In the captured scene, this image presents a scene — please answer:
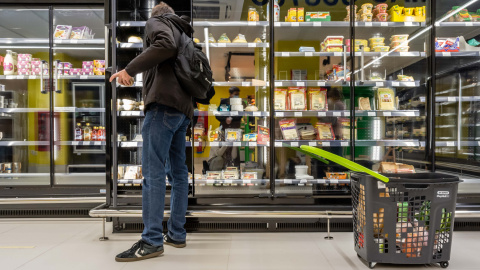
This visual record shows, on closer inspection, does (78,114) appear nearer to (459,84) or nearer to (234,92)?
(234,92)

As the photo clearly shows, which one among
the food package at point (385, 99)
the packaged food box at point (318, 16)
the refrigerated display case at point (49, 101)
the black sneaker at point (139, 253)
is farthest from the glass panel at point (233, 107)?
the refrigerated display case at point (49, 101)

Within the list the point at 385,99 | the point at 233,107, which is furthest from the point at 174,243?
the point at 385,99

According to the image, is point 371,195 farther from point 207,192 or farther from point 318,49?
point 318,49

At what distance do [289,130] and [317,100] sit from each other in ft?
1.49

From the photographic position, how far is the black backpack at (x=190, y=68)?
215cm

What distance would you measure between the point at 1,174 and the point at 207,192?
2.84 meters

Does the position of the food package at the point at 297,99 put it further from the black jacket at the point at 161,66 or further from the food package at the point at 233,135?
the black jacket at the point at 161,66

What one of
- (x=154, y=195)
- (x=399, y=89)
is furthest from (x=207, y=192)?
(x=399, y=89)

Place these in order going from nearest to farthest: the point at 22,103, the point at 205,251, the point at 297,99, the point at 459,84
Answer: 1. the point at 205,251
2. the point at 297,99
3. the point at 459,84
4. the point at 22,103

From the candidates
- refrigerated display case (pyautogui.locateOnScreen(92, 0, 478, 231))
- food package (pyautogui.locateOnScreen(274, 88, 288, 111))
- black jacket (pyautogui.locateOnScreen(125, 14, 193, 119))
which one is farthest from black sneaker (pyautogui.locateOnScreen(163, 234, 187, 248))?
food package (pyautogui.locateOnScreen(274, 88, 288, 111))

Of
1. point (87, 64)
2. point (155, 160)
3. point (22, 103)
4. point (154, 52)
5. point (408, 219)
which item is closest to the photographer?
point (408, 219)

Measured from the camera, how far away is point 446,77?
12.5 feet

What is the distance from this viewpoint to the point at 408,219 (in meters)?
1.88

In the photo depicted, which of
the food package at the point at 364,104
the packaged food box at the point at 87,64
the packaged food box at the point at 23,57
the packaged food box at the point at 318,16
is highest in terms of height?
the packaged food box at the point at 318,16
